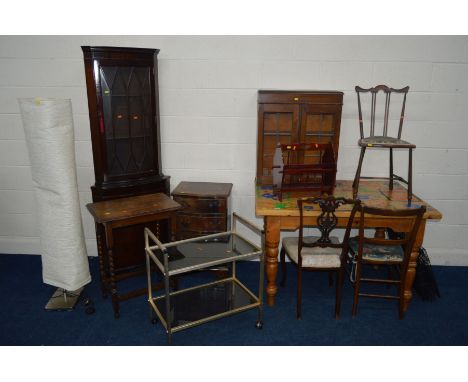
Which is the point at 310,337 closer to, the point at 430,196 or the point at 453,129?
the point at 430,196

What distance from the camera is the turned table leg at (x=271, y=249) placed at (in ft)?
9.45

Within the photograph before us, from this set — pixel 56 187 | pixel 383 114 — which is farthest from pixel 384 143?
pixel 56 187

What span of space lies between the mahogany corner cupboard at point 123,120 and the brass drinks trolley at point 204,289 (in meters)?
0.67

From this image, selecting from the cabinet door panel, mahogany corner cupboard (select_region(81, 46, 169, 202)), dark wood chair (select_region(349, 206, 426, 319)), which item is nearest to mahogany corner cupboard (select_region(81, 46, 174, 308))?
mahogany corner cupboard (select_region(81, 46, 169, 202))

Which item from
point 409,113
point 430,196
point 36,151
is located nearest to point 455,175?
point 430,196

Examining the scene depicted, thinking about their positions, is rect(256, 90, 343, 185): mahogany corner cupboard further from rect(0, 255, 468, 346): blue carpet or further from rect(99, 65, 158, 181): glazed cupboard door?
rect(0, 255, 468, 346): blue carpet

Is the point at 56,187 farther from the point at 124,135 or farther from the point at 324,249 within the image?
the point at 324,249

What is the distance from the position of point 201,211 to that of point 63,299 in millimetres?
1307

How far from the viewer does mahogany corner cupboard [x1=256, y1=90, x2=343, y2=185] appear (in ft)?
10.4

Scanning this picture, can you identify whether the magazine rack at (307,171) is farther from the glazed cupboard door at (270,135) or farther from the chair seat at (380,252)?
the chair seat at (380,252)

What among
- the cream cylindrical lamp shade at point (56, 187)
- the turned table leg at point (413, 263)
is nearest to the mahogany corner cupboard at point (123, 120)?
the cream cylindrical lamp shade at point (56, 187)

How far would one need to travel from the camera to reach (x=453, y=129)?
346 cm

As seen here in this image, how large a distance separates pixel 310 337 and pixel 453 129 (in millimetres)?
2297

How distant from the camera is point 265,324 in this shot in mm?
2822
